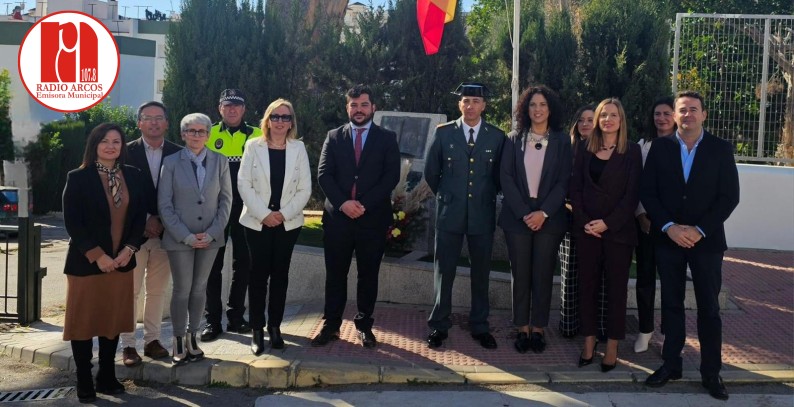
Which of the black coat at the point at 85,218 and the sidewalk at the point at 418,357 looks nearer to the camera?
the black coat at the point at 85,218

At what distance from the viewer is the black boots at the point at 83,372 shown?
557cm

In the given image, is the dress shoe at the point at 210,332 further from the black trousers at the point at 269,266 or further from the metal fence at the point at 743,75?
the metal fence at the point at 743,75

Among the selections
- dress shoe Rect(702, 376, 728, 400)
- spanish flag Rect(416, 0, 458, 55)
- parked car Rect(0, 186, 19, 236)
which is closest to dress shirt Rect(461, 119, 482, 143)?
dress shoe Rect(702, 376, 728, 400)

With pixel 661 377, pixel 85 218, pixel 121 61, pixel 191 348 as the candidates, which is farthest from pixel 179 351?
pixel 121 61

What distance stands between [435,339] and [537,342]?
32.3 inches

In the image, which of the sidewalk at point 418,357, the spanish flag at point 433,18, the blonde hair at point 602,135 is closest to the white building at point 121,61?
the spanish flag at point 433,18

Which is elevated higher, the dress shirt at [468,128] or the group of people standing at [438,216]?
the dress shirt at [468,128]

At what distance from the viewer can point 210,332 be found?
6852 mm

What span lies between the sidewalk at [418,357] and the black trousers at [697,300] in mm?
275

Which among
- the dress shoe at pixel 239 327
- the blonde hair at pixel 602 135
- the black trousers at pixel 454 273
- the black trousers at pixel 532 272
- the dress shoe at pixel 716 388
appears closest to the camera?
the dress shoe at pixel 716 388

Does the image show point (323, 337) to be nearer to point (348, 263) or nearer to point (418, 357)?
point (348, 263)

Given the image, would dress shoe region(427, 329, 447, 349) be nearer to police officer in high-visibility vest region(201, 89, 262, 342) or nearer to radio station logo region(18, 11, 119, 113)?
police officer in high-visibility vest region(201, 89, 262, 342)

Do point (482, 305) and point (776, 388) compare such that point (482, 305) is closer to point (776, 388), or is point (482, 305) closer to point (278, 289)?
point (278, 289)

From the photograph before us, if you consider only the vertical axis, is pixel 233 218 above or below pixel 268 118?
below
